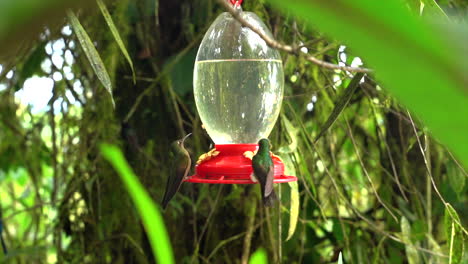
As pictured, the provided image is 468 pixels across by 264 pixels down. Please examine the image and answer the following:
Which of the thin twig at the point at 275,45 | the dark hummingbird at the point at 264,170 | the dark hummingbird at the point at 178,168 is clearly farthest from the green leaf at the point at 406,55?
the dark hummingbird at the point at 178,168

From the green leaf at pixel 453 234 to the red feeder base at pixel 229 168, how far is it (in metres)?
0.29

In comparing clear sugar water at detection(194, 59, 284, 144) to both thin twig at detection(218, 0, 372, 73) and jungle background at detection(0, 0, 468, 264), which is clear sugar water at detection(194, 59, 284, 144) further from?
thin twig at detection(218, 0, 372, 73)

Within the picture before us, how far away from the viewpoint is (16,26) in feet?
0.49

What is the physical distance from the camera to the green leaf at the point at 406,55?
15 cm

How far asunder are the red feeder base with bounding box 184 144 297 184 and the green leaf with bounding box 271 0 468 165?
107 centimetres

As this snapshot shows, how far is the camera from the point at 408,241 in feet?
6.70

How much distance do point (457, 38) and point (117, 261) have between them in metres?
2.30

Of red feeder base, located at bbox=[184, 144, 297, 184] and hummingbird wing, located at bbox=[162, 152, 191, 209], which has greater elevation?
hummingbird wing, located at bbox=[162, 152, 191, 209]

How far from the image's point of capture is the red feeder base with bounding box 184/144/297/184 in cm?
127

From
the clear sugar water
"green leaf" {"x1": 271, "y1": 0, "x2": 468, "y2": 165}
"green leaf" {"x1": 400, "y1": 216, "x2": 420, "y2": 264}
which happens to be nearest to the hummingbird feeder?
the clear sugar water

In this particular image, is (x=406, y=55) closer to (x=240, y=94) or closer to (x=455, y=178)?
(x=240, y=94)

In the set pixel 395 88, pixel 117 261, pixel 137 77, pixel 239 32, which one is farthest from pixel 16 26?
pixel 117 261

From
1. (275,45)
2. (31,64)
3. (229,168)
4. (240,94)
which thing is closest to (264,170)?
(229,168)

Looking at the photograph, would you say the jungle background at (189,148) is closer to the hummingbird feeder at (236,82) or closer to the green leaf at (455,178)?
the green leaf at (455,178)
